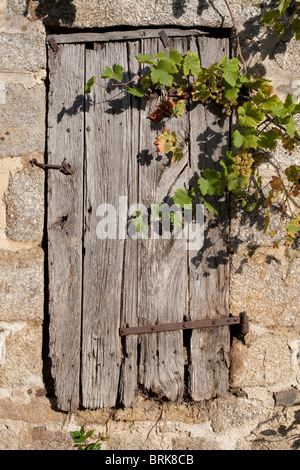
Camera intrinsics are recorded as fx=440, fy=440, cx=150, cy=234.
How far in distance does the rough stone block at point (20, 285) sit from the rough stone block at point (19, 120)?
0.55m

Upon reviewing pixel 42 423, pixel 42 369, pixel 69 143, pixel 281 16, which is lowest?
pixel 42 423

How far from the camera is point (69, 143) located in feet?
7.55

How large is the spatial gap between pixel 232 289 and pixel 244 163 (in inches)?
25.9

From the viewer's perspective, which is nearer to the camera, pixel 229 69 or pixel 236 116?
pixel 229 69

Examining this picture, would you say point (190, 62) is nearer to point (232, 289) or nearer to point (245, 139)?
point (245, 139)

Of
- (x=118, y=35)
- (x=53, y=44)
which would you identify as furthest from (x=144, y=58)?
(x=53, y=44)

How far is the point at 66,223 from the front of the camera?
2.30 metres

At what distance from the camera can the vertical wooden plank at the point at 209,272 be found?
2.29 m

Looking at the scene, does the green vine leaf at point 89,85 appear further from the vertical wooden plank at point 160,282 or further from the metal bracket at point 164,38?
the metal bracket at point 164,38

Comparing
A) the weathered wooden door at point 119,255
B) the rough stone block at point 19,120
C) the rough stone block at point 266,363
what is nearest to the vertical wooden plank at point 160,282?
the weathered wooden door at point 119,255

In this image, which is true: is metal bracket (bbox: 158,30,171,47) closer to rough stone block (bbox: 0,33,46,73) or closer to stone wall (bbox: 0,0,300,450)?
stone wall (bbox: 0,0,300,450)

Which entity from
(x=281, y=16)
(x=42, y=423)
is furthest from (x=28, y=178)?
(x=281, y=16)

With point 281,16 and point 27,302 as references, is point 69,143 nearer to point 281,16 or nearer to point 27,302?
point 27,302

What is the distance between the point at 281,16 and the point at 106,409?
7.28 feet
